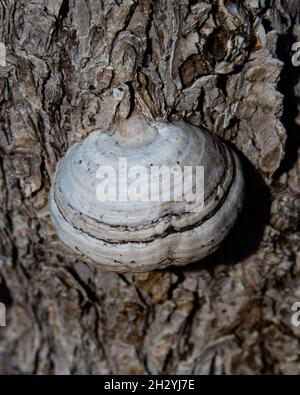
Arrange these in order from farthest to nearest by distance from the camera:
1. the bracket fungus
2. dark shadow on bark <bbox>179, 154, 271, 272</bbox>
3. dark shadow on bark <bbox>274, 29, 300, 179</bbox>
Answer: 1. dark shadow on bark <bbox>179, 154, 271, 272</bbox>
2. dark shadow on bark <bbox>274, 29, 300, 179</bbox>
3. the bracket fungus

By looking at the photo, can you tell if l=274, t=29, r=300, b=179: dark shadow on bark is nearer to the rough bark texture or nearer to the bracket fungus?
the rough bark texture

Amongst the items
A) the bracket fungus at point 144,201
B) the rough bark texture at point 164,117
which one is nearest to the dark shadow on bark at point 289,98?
the rough bark texture at point 164,117

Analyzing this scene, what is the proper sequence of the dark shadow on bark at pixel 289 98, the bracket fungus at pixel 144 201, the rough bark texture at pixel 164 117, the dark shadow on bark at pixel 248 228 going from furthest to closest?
the dark shadow on bark at pixel 248 228 → the dark shadow on bark at pixel 289 98 → the rough bark texture at pixel 164 117 → the bracket fungus at pixel 144 201

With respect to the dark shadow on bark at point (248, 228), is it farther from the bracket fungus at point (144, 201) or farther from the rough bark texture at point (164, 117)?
the bracket fungus at point (144, 201)

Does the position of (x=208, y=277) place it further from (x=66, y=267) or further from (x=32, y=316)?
(x=32, y=316)

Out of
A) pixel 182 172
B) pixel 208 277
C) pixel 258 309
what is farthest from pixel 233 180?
pixel 258 309

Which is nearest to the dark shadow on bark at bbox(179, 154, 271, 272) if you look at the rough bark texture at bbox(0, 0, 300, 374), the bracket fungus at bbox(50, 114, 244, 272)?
the rough bark texture at bbox(0, 0, 300, 374)
